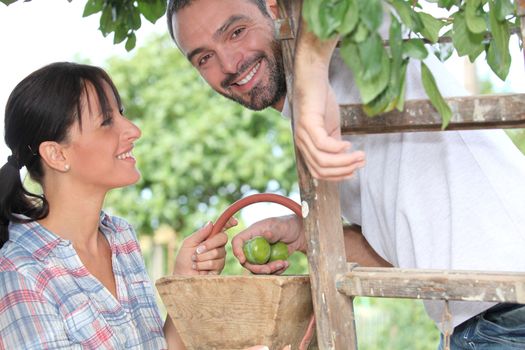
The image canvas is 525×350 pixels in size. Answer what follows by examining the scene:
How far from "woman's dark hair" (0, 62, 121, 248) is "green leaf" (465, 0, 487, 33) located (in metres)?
1.43

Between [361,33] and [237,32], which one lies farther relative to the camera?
[237,32]

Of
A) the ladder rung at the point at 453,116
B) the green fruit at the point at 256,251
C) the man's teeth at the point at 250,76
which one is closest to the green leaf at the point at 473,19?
the ladder rung at the point at 453,116

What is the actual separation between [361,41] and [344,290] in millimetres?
579

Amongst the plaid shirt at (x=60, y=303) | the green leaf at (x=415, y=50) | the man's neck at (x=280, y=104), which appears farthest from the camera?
the man's neck at (x=280, y=104)

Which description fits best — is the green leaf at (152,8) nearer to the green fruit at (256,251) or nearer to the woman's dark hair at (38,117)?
the woman's dark hair at (38,117)

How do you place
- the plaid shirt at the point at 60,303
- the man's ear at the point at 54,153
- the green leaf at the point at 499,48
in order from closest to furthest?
the green leaf at the point at 499,48, the plaid shirt at the point at 60,303, the man's ear at the point at 54,153

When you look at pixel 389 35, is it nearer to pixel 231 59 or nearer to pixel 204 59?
pixel 231 59

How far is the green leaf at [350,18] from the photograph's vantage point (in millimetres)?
1417

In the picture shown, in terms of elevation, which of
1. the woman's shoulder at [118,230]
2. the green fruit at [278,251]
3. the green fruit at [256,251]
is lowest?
the woman's shoulder at [118,230]

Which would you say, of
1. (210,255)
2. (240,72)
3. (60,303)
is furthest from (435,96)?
(60,303)

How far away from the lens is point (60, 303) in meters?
2.49

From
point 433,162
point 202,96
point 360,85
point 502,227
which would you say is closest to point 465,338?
point 502,227

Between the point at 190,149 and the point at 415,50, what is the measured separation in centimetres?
782

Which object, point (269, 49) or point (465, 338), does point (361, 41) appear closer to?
point (465, 338)
